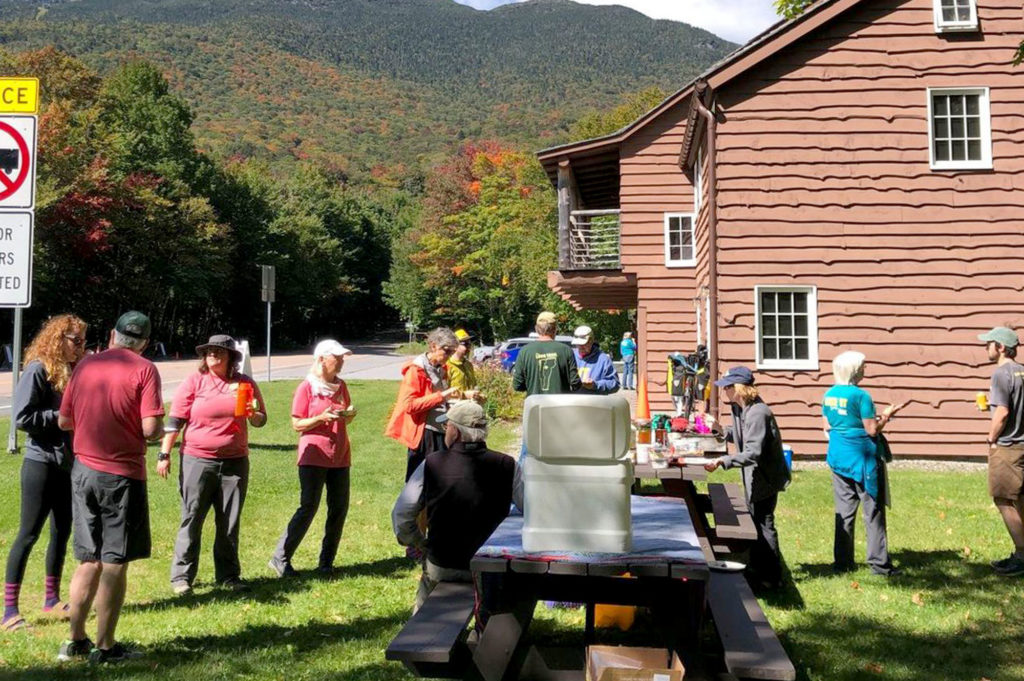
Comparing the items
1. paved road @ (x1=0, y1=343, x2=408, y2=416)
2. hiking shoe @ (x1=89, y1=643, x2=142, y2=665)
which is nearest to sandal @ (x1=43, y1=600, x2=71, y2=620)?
hiking shoe @ (x1=89, y1=643, x2=142, y2=665)

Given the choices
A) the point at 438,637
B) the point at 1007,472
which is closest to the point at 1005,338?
the point at 1007,472

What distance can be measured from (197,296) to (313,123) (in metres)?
103

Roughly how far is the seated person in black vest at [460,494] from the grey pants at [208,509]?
2.35 metres

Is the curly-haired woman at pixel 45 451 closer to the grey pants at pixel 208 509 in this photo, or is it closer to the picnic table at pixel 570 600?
the grey pants at pixel 208 509

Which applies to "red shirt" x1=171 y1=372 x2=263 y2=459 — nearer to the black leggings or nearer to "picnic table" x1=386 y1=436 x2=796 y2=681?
the black leggings

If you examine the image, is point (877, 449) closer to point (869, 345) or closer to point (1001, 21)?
point (869, 345)

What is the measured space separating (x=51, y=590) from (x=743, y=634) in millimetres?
4506

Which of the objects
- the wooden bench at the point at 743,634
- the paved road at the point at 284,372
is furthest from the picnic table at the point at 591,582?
the paved road at the point at 284,372

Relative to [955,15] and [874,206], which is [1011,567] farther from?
[955,15]

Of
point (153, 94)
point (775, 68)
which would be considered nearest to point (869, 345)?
point (775, 68)

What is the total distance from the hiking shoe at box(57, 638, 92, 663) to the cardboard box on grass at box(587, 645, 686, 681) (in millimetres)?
2870

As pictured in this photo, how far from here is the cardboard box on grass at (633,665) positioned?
3.81m

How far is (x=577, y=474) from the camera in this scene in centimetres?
380

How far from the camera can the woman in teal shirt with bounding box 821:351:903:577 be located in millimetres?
6613
